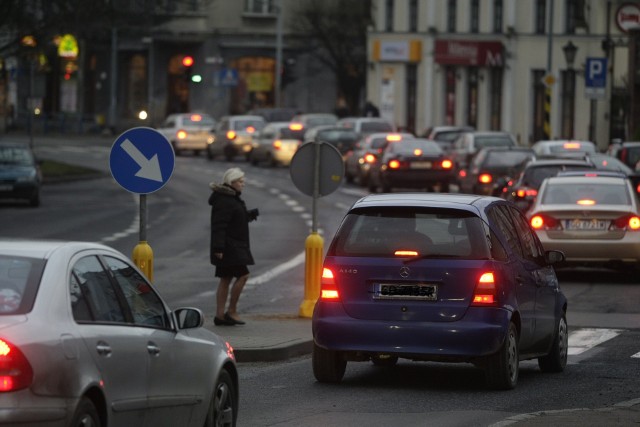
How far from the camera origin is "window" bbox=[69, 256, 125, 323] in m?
8.07

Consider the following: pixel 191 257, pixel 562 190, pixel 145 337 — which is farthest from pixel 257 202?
pixel 145 337

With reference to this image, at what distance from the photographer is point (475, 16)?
82938mm

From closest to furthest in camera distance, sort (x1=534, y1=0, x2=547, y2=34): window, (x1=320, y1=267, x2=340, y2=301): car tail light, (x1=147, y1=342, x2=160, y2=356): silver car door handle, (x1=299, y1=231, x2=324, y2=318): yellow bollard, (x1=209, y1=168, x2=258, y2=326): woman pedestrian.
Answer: (x1=147, y1=342, x2=160, y2=356): silver car door handle → (x1=320, y1=267, x2=340, y2=301): car tail light → (x1=209, y1=168, x2=258, y2=326): woman pedestrian → (x1=299, y1=231, x2=324, y2=318): yellow bollard → (x1=534, y1=0, x2=547, y2=34): window

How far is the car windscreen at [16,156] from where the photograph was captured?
1695 inches

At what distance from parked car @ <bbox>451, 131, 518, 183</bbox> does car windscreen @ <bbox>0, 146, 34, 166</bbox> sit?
12035mm

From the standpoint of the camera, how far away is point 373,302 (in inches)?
519

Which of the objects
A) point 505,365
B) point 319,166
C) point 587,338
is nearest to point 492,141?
point 319,166

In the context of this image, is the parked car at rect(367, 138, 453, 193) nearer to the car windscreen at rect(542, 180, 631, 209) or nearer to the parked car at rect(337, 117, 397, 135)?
the parked car at rect(337, 117, 397, 135)

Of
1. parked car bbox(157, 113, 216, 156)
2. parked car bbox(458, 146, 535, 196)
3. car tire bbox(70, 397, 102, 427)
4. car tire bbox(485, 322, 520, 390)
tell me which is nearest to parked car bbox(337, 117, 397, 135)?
parked car bbox(157, 113, 216, 156)

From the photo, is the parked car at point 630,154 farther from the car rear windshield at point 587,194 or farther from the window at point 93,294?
the window at point 93,294

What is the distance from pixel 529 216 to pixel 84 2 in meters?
26.7

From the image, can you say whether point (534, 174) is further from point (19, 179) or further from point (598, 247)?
point (19, 179)

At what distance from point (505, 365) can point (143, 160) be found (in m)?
4.00

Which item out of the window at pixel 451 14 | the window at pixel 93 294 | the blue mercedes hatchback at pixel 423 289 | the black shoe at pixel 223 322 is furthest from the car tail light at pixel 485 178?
the window at pixel 451 14
